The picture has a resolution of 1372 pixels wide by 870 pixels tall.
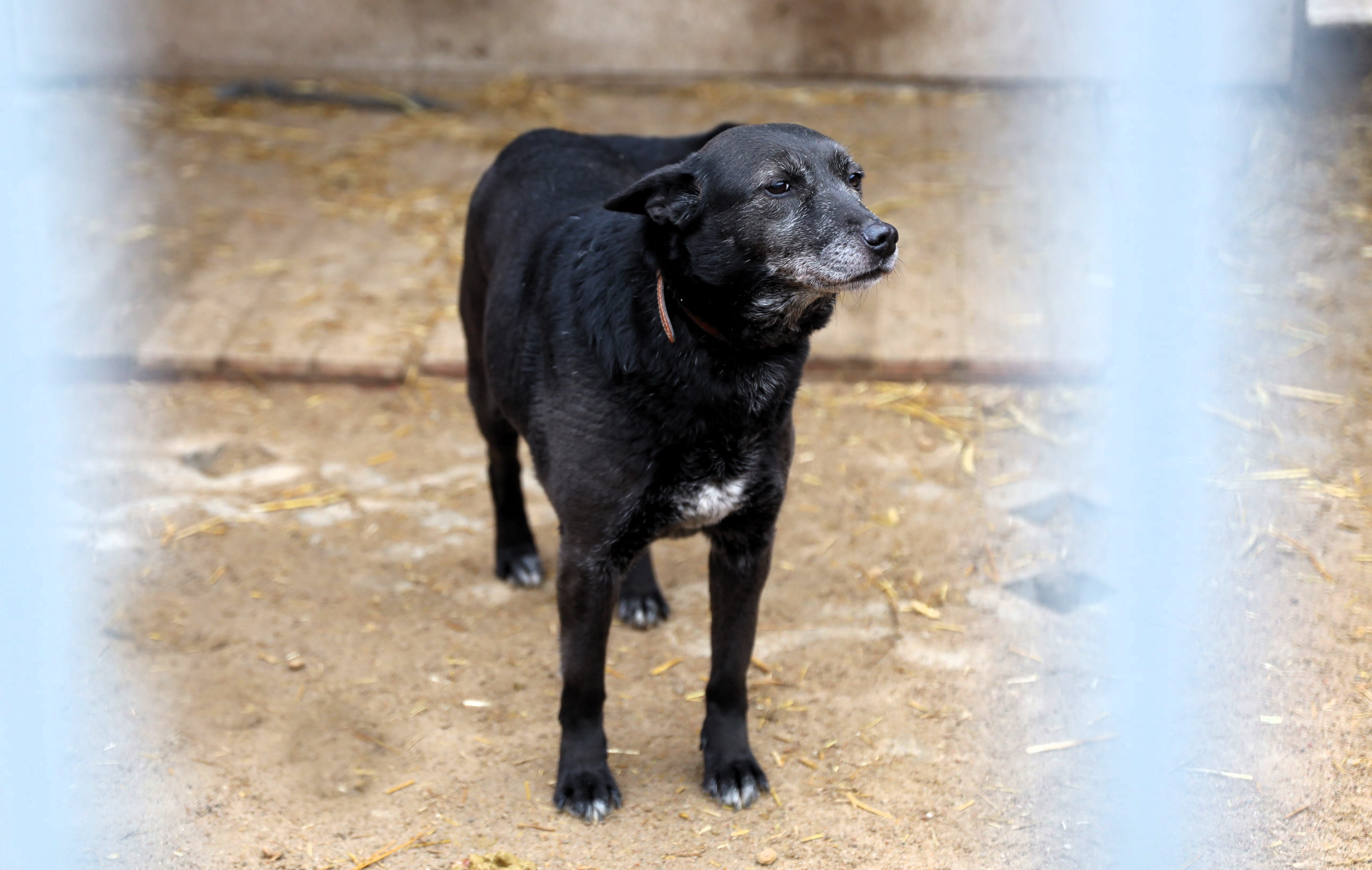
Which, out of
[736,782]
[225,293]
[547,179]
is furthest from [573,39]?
[736,782]

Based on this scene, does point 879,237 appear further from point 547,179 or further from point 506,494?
point 506,494

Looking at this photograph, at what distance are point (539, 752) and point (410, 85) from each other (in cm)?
544

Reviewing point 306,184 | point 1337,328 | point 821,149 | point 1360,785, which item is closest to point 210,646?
point 821,149

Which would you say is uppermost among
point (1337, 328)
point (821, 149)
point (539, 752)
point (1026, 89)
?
point (821, 149)

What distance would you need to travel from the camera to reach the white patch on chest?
2.88 m

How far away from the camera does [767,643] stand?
12.2 ft

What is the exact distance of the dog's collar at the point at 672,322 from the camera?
278 cm

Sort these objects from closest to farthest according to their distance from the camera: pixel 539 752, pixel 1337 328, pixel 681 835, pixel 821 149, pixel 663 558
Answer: pixel 821 149
pixel 681 835
pixel 539 752
pixel 663 558
pixel 1337 328

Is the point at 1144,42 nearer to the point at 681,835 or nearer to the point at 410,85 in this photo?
the point at 410,85

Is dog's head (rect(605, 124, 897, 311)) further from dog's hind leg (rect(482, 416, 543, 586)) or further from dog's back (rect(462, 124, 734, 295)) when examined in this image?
dog's hind leg (rect(482, 416, 543, 586))

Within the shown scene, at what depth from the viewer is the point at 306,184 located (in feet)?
21.5

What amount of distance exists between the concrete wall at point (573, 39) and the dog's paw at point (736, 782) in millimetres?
5378

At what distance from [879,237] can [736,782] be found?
1.34 metres

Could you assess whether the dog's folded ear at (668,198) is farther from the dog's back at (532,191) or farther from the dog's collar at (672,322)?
the dog's back at (532,191)
